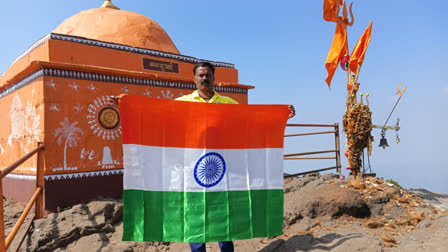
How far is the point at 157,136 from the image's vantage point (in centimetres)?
285

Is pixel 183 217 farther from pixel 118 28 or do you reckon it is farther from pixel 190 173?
pixel 118 28

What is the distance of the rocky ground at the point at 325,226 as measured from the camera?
3451 mm

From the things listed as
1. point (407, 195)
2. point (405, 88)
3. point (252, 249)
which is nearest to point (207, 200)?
point (252, 249)

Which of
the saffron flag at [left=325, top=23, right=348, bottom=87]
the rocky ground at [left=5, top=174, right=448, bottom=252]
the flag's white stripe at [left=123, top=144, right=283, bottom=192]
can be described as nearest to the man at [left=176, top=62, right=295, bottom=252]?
Result: the flag's white stripe at [left=123, top=144, right=283, bottom=192]

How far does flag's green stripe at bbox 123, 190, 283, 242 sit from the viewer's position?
2775 millimetres

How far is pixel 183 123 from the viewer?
9.40 ft

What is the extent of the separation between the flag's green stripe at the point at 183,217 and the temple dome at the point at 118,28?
5.61m

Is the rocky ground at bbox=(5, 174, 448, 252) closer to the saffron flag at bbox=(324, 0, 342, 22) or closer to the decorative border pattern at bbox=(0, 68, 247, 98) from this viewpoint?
the decorative border pattern at bbox=(0, 68, 247, 98)

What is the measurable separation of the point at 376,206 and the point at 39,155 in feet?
17.1

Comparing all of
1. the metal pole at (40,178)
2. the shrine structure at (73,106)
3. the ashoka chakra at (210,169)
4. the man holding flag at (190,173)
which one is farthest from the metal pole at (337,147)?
the metal pole at (40,178)

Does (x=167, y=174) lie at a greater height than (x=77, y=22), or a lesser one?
lesser

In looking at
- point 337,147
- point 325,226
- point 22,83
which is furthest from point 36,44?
point 337,147

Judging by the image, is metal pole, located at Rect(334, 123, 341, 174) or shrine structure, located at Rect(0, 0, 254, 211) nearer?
shrine structure, located at Rect(0, 0, 254, 211)

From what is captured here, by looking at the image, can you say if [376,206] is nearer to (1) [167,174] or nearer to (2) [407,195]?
(2) [407,195]
